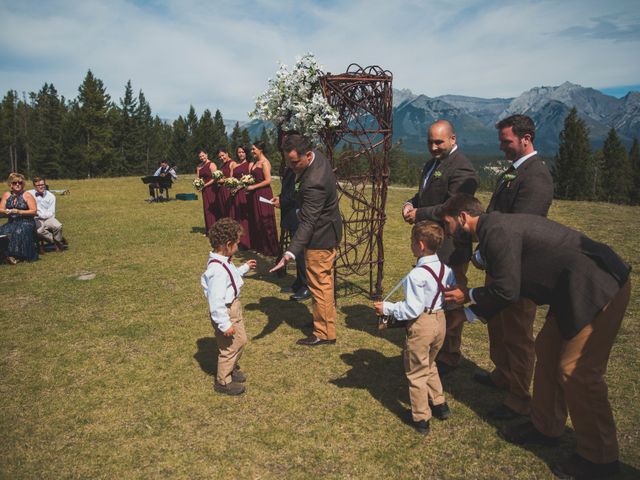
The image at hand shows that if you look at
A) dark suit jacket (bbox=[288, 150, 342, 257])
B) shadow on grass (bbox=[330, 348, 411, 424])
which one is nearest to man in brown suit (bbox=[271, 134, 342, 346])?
dark suit jacket (bbox=[288, 150, 342, 257])

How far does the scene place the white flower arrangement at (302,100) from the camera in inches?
252

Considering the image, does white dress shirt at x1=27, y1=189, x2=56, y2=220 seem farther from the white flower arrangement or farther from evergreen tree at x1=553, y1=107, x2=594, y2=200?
evergreen tree at x1=553, y1=107, x2=594, y2=200

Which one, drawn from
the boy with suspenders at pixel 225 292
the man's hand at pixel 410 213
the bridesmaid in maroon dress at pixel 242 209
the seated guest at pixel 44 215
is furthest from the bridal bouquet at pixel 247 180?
the boy with suspenders at pixel 225 292

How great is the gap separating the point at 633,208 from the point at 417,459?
19885 mm

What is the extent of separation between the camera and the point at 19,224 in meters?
9.77

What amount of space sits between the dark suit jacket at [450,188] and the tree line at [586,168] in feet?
173

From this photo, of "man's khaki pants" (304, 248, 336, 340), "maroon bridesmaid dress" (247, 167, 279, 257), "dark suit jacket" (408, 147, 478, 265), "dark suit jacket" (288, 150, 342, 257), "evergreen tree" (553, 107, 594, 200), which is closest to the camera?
"dark suit jacket" (408, 147, 478, 265)

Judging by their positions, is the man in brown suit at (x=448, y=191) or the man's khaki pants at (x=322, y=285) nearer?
the man in brown suit at (x=448, y=191)

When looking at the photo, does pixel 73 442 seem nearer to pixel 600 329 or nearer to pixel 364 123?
pixel 600 329

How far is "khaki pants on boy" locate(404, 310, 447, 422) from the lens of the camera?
3.70 m

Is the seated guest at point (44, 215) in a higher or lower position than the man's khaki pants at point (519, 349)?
higher

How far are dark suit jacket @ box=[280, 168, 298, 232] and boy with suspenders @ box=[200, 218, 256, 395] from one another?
3486 mm

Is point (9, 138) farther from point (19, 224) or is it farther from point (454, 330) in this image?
point (454, 330)

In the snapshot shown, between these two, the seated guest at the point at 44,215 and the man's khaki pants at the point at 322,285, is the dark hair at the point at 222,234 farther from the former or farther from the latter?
the seated guest at the point at 44,215
